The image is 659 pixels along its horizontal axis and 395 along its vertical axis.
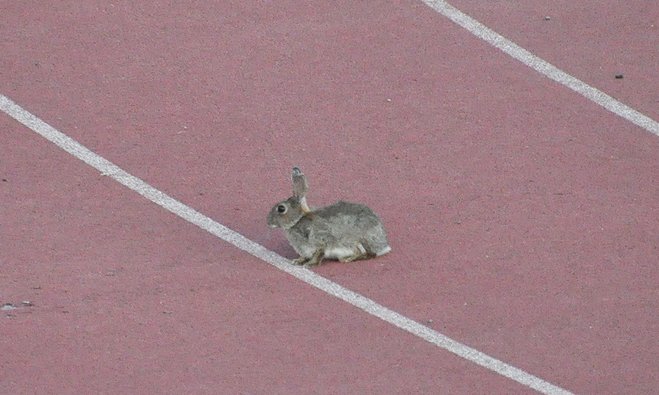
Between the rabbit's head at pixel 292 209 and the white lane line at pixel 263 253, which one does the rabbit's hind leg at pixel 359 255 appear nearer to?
the white lane line at pixel 263 253

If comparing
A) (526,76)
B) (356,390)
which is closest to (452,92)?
(526,76)

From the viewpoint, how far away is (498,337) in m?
10.1

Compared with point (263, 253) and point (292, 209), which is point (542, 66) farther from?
point (263, 253)

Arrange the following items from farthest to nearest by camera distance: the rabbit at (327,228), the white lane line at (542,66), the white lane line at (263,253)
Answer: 1. the white lane line at (542,66)
2. the rabbit at (327,228)
3. the white lane line at (263,253)

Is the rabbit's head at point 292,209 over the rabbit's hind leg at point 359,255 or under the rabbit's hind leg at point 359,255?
over

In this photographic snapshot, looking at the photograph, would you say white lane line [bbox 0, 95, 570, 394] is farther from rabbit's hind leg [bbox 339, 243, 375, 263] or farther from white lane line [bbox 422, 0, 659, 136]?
white lane line [bbox 422, 0, 659, 136]

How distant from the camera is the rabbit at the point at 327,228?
1089 centimetres

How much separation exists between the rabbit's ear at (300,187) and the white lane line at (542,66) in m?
3.19

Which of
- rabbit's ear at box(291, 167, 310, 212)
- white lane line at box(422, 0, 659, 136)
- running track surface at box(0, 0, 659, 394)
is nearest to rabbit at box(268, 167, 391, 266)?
rabbit's ear at box(291, 167, 310, 212)

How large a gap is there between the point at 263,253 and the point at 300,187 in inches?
21.2

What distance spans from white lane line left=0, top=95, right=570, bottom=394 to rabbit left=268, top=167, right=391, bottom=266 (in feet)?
0.59

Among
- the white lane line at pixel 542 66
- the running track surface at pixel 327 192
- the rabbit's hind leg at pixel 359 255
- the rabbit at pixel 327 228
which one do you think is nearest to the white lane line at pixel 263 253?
the running track surface at pixel 327 192

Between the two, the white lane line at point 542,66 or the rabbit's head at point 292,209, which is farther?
the white lane line at point 542,66

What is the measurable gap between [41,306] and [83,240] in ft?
2.89
